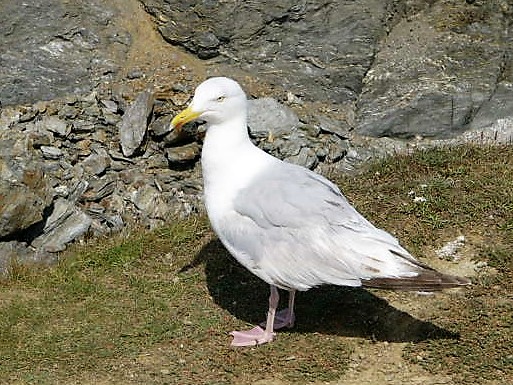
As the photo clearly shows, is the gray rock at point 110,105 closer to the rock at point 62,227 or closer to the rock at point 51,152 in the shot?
the rock at point 51,152

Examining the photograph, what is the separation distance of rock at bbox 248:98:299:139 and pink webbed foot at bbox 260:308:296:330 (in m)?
3.95

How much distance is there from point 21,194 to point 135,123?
7.35 feet

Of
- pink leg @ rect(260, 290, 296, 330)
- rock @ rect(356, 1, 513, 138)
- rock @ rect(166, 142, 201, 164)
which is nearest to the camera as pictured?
pink leg @ rect(260, 290, 296, 330)

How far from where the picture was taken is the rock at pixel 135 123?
33.2ft

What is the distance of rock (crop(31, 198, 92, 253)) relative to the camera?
27.8ft

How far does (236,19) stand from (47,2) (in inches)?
89.2

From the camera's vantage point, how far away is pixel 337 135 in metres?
10.6

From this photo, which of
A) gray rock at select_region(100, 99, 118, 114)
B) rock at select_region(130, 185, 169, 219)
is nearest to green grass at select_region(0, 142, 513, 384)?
rock at select_region(130, 185, 169, 219)

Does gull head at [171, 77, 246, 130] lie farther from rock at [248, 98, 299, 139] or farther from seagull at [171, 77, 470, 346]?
rock at [248, 98, 299, 139]

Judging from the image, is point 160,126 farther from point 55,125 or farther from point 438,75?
point 438,75

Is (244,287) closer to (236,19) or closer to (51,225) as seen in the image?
(51,225)

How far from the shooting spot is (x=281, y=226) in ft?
20.1

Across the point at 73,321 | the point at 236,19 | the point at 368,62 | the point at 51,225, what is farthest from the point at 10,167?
the point at 368,62

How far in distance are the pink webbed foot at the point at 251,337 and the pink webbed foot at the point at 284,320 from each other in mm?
135
